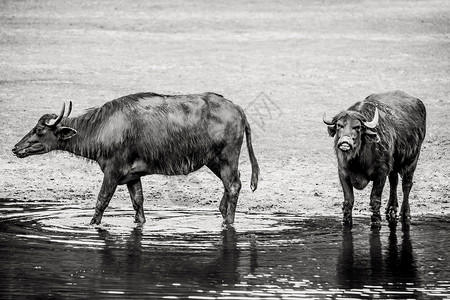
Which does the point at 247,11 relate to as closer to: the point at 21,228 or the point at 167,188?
the point at 167,188

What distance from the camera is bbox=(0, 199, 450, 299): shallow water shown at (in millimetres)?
9484

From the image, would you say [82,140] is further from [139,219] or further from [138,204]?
[139,219]

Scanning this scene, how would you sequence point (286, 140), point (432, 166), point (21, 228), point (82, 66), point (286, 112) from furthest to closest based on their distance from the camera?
point (82, 66), point (286, 112), point (286, 140), point (432, 166), point (21, 228)

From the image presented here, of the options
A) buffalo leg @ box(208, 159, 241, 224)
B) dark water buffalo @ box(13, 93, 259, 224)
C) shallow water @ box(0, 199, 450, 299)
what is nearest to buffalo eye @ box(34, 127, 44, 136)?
dark water buffalo @ box(13, 93, 259, 224)

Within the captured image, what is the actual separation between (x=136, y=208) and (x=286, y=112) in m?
7.10

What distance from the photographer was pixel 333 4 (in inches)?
1242

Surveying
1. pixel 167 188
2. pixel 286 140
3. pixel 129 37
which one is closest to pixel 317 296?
pixel 167 188

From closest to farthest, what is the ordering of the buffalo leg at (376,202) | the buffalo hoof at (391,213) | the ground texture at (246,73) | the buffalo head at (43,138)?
1. the buffalo leg at (376,202)
2. the buffalo head at (43,138)
3. the buffalo hoof at (391,213)
4. the ground texture at (246,73)

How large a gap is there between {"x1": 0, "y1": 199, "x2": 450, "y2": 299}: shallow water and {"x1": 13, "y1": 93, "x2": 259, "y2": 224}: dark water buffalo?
0.55 m

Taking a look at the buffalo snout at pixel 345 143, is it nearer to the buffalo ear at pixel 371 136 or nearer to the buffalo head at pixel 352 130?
the buffalo head at pixel 352 130

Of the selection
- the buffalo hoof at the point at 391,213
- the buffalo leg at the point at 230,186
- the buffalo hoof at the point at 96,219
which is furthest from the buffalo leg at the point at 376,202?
the buffalo hoof at the point at 96,219

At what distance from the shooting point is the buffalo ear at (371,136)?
40.5ft

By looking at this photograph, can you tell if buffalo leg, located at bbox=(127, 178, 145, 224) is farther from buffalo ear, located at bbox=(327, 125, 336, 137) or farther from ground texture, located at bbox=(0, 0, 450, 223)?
buffalo ear, located at bbox=(327, 125, 336, 137)

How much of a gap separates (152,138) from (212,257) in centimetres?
235
